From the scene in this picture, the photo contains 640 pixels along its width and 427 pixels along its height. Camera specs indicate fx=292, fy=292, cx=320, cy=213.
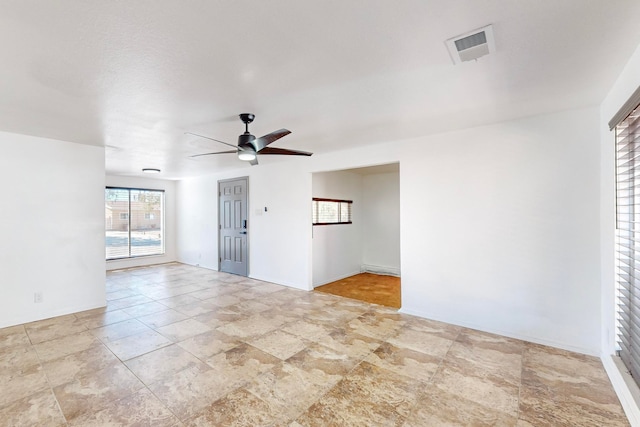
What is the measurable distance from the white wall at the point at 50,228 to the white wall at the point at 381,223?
206 inches

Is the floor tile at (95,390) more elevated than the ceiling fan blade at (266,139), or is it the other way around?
the ceiling fan blade at (266,139)

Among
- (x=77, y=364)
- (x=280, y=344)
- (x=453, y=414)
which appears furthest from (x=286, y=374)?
(x=77, y=364)

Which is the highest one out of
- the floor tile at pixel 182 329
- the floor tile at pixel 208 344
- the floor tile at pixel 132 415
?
the floor tile at pixel 132 415

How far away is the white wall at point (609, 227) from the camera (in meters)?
2.10

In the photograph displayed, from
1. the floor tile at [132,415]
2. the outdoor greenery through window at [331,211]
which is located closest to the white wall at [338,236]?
the outdoor greenery through window at [331,211]

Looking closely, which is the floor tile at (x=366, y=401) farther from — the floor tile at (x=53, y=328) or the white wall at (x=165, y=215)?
the white wall at (x=165, y=215)

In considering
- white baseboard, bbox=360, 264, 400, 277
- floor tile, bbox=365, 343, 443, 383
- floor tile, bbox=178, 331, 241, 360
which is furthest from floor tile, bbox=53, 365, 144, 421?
white baseboard, bbox=360, 264, 400, 277

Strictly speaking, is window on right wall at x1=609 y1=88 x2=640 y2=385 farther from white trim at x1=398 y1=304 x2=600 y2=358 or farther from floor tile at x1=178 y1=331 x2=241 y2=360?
floor tile at x1=178 y1=331 x2=241 y2=360

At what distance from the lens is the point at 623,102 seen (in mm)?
2139

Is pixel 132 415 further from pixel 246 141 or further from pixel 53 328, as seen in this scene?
pixel 53 328

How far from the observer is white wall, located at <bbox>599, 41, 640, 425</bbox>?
6.89 ft

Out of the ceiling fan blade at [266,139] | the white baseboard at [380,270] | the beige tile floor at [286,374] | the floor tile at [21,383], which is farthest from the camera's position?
the white baseboard at [380,270]

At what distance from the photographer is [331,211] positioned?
6305 mm

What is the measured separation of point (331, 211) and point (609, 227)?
Answer: 4.39 metres
